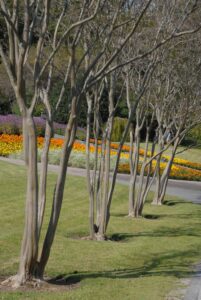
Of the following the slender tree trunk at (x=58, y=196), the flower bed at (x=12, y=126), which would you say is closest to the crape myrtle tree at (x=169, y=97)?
the slender tree trunk at (x=58, y=196)

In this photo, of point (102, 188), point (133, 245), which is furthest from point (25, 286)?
point (102, 188)

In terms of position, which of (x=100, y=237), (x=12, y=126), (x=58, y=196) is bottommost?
(x=100, y=237)

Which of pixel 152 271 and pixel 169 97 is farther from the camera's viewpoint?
pixel 169 97

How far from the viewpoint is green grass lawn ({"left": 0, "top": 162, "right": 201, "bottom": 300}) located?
304 inches

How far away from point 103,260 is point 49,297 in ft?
9.50

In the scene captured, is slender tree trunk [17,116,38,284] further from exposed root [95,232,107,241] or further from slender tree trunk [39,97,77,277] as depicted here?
exposed root [95,232,107,241]

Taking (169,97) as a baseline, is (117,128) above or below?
below

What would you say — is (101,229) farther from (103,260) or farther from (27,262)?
(27,262)

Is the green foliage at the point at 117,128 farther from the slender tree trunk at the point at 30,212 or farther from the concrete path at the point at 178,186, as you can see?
the slender tree trunk at the point at 30,212

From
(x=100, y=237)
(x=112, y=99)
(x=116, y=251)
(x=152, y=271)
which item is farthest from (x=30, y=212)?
(x=112, y=99)

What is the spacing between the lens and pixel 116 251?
10.7m

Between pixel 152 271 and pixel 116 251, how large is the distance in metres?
1.55

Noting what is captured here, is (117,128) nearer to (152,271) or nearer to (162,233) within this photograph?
(162,233)

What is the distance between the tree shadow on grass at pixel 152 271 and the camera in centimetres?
844
